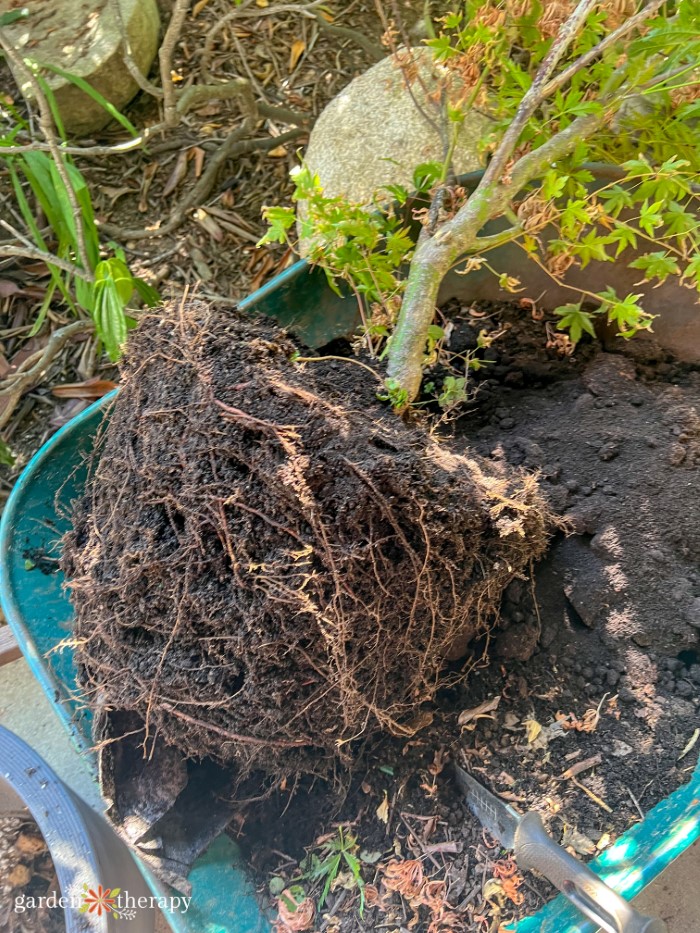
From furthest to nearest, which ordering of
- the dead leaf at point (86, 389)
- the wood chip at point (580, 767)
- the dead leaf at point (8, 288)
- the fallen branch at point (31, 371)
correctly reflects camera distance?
the dead leaf at point (8, 288), the dead leaf at point (86, 389), the fallen branch at point (31, 371), the wood chip at point (580, 767)

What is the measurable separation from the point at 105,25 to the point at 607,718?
6.98 feet

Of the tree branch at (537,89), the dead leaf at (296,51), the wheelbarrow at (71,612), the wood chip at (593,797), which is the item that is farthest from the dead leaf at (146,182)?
the wood chip at (593,797)

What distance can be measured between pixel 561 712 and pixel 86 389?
144 centimetres

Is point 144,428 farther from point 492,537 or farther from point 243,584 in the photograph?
point 492,537

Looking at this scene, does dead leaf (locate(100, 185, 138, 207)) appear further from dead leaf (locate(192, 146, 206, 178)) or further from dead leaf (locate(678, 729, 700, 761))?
dead leaf (locate(678, 729, 700, 761))

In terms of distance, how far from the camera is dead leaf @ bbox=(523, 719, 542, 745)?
0.88m

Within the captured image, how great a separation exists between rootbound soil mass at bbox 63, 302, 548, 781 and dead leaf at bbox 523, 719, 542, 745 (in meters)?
0.15

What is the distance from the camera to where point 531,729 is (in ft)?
2.90

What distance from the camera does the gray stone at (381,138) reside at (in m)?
1.33

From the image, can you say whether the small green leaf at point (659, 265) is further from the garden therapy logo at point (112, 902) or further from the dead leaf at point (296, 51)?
the dead leaf at point (296, 51)

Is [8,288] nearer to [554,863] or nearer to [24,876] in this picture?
[24,876]

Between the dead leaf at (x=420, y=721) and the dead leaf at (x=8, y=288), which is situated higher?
the dead leaf at (x=8, y=288)

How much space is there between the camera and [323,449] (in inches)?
29.0

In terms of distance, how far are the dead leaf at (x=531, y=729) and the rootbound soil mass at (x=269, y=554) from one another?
0.15m
